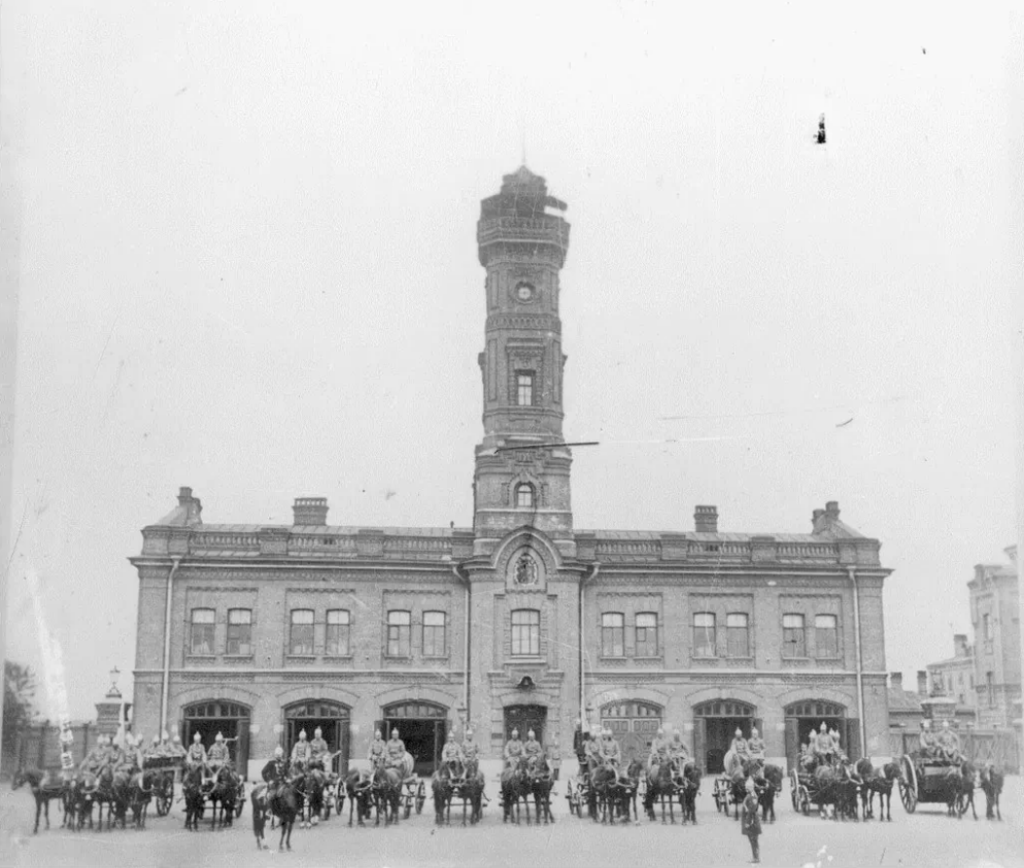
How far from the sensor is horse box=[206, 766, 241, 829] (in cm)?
1630

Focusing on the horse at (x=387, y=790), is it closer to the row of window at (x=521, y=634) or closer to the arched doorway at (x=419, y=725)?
the arched doorway at (x=419, y=725)

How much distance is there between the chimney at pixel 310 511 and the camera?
18.7 metres

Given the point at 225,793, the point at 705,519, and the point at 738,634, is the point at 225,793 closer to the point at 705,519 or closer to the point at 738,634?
the point at 705,519

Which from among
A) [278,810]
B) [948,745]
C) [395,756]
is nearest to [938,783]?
[948,745]

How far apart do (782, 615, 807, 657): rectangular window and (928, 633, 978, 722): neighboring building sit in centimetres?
224

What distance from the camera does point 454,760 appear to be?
17125mm

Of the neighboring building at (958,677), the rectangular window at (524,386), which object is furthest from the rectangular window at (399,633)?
the neighboring building at (958,677)

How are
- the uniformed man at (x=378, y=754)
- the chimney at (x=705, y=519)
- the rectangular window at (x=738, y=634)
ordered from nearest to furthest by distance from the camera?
1. the uniformed man at (x=378, y=754)
2. the chimney at (x=705, y=519)
3. the rectangular window at (x=738, y=634)

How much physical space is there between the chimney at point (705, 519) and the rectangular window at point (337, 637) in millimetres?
6854

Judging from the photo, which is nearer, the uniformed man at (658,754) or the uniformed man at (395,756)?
the uniformed man at (395,756)

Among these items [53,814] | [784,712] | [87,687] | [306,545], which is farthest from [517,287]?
[53,814]

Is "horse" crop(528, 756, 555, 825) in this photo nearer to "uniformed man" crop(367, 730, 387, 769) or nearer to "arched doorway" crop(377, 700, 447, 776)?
"uniformed man" crop(367, 730, 387, 769)

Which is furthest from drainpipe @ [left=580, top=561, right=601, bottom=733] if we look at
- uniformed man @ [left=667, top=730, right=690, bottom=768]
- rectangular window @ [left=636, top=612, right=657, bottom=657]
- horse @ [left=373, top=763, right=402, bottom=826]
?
horse @ [left=373, top=763, right=402, bottom=826]

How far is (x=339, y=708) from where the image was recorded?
71.6 ft
